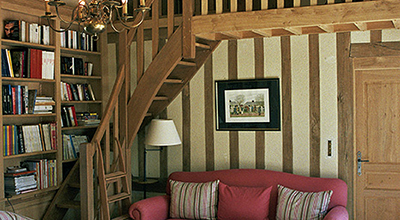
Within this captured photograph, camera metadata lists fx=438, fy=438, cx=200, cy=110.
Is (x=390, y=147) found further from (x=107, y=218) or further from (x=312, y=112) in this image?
(x=107, y=218)

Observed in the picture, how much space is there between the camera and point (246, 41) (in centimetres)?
502

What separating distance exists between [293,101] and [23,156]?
2.96 metres

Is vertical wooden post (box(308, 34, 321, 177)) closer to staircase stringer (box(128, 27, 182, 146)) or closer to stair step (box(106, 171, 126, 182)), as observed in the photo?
staircase stringer (box(128, 27, 182, 146))

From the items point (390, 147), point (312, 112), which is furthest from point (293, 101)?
point (390, 147)

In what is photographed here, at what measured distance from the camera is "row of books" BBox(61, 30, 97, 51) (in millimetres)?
5074

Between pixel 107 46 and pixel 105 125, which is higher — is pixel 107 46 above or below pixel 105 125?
above

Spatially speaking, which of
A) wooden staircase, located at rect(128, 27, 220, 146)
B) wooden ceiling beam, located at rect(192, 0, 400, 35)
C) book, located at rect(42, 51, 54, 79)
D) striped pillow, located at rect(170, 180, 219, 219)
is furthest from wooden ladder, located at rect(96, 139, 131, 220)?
wooden ceiling beam, located at rect(192, 0, 400, 35)

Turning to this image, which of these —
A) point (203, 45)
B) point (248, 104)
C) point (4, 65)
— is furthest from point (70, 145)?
point (248, 104)

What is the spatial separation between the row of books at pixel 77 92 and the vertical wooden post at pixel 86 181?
105 centimetres

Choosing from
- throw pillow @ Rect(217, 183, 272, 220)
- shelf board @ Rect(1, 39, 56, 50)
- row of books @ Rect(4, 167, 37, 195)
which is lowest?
throw pillow @ Rect(217, 183, 272, 220)

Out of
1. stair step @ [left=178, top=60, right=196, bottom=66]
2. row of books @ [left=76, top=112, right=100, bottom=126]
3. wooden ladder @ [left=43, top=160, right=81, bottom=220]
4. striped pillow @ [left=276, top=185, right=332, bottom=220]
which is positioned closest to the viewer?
striped pillow @ [left=276, top=185, right=332, bottom=220]

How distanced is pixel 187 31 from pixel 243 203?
1.78 metres

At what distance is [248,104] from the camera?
4.99 meters

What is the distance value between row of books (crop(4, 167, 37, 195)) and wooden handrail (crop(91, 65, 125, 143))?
2.60 feet
